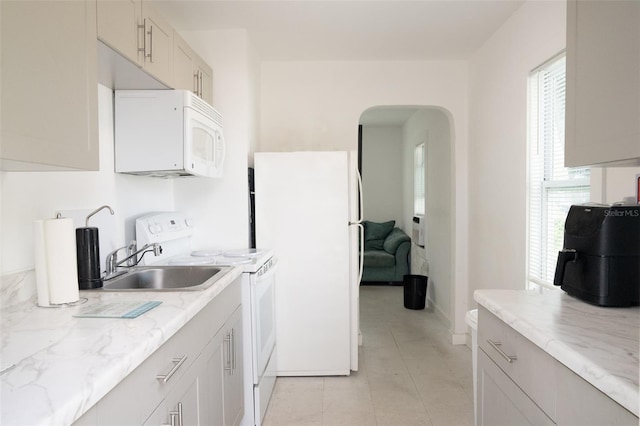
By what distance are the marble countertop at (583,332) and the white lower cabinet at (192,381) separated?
107 cm

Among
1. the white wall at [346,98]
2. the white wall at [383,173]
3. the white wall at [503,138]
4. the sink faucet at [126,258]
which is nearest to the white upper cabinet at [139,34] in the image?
the sink faucet at [126,258]

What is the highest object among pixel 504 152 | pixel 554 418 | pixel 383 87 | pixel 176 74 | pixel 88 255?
pixel 383 87

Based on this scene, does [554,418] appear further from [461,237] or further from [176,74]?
[461,237]

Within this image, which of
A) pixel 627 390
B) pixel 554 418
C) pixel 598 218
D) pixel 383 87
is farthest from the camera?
pixel 383 87

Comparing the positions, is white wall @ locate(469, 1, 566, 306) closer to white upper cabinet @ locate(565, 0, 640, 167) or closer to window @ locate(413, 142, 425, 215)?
white upper cabinet @ locate(565, 0, 640, 167)

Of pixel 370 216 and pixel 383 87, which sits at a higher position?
pixel 383 87

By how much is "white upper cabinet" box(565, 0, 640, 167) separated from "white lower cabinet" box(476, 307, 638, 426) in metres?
0.60

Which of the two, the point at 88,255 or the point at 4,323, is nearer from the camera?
the point at 4,323

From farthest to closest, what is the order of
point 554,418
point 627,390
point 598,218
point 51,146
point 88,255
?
point 88,255
point 598,218
point 51,146
point 554,418
point 627,390

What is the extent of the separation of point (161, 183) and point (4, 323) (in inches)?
69.4

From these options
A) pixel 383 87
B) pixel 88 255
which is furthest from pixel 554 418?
pixel 383 87

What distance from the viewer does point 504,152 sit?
3000 mm

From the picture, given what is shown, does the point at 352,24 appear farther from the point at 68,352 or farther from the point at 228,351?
the point at 68,352

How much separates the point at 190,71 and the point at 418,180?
405 centimetres
